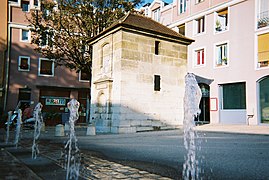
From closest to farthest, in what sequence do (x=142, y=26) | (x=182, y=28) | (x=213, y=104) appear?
(x=142, y=26)
(x=213, y=104)
(x=182, y=28)

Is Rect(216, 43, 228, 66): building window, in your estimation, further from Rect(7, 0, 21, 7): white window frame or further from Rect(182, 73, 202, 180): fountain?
Rect(7, 0, 21, 7): white window frame

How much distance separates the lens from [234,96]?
68.7 ft

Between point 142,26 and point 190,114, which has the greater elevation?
point 142,26

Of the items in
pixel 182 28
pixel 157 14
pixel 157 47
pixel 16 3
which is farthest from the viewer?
pixel 157 14

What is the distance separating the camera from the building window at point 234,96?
2032cm

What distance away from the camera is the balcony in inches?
750

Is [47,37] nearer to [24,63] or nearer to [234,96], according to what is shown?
[24,63]

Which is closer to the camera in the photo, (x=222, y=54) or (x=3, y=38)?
(x=222, y=54)

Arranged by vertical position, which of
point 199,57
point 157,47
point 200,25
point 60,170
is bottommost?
point 60,170

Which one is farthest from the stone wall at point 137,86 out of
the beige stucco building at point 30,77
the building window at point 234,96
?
the beige stucco building at point 30,77

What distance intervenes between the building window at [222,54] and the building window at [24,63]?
1741 cm

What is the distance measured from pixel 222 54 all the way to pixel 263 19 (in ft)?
13.6

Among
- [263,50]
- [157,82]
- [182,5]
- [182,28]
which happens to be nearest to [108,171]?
[157,82]

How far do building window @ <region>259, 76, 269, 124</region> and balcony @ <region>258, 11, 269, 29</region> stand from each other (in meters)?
3.81
